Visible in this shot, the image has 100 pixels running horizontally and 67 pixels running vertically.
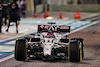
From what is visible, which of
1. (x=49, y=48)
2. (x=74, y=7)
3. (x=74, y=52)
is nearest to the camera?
(x=74, y=52)

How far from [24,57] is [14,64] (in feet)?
1.80

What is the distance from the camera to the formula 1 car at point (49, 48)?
444 inches

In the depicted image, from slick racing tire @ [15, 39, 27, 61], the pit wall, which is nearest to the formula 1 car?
slick racing tire @ [15, 39, 27, 61]

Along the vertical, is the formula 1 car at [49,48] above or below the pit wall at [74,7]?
above

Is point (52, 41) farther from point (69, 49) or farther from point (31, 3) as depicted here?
point (31, 3)

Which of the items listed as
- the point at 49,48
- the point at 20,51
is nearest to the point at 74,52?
the point at 49,48

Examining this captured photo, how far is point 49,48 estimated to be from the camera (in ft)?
37.3

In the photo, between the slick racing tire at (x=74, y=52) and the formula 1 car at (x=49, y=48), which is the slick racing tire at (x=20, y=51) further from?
the slick racing tire at (x=74, y=52)

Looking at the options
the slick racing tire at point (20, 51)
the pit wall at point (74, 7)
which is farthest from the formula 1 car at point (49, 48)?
Result: the pit wall at point (74, 7)

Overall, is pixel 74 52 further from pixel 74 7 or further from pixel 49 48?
pixel 74 7

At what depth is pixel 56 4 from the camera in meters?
49.1

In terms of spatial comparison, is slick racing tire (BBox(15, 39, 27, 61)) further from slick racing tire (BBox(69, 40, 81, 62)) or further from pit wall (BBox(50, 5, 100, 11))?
pit wall (BBox(50, 5, 100, 11))

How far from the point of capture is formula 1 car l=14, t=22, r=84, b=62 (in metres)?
11.3

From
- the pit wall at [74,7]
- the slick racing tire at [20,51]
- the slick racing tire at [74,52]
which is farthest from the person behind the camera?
the pit wall at [74,7]
